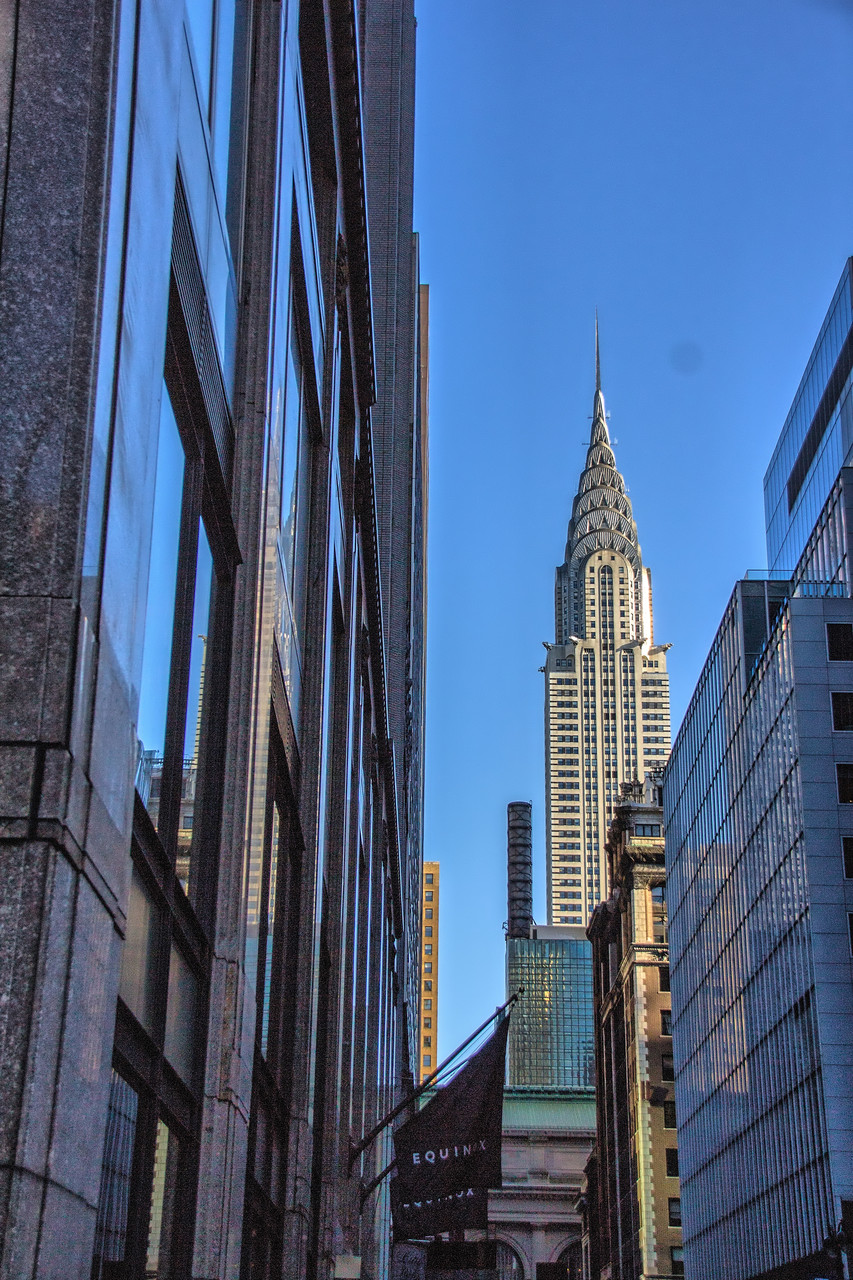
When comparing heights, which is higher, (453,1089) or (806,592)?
(806,592)

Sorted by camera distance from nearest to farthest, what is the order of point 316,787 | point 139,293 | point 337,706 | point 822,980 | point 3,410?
1. point 3,410
2. point 139,293
3. point 316,787
4. point 337,706
5. point 822,980

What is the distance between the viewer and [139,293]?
9445mm

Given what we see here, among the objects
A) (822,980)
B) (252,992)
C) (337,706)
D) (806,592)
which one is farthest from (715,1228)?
(252,992)

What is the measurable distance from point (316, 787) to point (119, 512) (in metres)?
15.4

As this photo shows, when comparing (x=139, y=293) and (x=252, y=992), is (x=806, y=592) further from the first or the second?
(x=139, y=293)

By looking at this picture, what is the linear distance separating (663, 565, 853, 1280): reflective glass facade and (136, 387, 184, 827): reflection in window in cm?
4701

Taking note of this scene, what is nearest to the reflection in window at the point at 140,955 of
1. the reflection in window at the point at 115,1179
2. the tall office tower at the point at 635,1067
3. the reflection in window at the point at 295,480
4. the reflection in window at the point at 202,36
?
the reflection in window at the point at 115,1179

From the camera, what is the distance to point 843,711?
5981 cm

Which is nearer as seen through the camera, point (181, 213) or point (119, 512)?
point (119, 512)

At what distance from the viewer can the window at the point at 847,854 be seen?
57.3 meters

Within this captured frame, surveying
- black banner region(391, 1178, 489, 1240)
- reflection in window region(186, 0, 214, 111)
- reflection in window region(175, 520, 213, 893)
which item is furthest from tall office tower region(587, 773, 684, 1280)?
reflection in window region(186, 0, 214, 111)

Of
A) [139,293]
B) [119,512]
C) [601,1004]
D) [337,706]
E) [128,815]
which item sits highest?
[601,1004]

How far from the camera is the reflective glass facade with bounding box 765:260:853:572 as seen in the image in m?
81.7

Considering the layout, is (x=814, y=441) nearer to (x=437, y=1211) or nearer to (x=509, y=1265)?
(x=437, y=1211)
